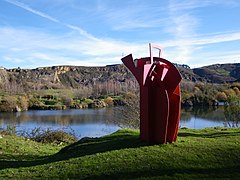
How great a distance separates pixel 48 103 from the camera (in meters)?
57.2

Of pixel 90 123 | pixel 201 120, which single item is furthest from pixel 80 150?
pixel 201 120

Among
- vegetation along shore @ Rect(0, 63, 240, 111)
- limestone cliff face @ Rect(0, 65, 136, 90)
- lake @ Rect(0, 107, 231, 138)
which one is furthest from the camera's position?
limestone cliff face @ Rect(0, 65, 136, 90)

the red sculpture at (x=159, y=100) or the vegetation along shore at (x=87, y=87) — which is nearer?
the red sculpture at (x=159, y=100)

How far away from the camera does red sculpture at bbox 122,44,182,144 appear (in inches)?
336

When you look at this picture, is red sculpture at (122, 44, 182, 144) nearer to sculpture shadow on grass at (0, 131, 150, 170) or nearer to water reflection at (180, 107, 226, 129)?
sculpture shadow on grass at (0, 131, 150, 170)

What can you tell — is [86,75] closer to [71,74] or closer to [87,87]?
[71,74]

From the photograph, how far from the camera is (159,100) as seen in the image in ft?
28.5

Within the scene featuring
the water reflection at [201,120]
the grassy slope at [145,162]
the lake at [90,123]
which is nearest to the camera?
the grassy slope at [145,162]

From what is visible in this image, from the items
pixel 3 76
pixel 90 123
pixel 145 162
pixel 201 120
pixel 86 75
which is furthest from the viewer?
pixel 86 75

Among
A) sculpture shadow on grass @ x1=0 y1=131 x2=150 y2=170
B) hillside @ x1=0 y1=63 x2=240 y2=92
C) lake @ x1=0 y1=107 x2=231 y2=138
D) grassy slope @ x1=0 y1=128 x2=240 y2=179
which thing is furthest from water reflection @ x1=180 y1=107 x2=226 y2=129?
hillside @ x1=0 y1=63 x2=240 y2=92

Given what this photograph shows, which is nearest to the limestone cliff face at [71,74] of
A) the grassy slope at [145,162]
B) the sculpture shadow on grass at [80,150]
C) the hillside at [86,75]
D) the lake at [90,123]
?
the hillside at [86,75]

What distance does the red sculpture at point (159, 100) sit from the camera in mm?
8539

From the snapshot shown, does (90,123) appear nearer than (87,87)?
Yes

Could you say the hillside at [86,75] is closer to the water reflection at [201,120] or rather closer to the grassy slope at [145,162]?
the water reflection at [201,120]
